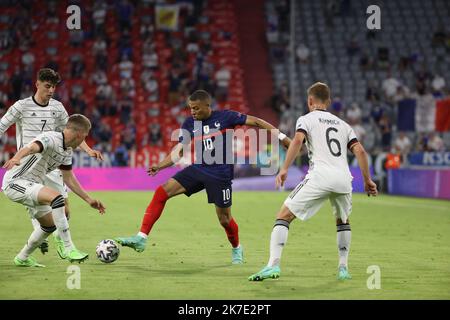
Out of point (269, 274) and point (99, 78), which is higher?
point (99, 78)

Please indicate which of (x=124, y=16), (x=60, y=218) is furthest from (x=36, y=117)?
(x=124, y=16)

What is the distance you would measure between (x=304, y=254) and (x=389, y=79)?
23.0 meters

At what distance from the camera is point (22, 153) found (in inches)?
344

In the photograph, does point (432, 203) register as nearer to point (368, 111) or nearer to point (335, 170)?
point (368, 111)

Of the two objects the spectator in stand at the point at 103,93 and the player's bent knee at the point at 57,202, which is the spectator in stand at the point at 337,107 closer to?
the spectator in stand at the point at 103,93

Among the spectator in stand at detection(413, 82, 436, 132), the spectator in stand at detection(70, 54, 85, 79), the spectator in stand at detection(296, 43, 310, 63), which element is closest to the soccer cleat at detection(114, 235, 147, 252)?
the spectator in stand at detection(413, 82, 436, 132)

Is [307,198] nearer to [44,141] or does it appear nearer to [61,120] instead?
[44,141]

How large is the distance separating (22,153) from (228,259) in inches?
120

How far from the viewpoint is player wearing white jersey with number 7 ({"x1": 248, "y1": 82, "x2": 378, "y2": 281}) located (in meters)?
8.60

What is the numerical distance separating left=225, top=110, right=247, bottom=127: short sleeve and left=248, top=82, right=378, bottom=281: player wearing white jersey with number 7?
4.91ft

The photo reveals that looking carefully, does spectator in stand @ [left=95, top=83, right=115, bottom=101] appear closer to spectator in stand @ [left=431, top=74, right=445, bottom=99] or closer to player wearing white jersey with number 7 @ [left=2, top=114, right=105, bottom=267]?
spectator in stand @ [left=431, top=74, right=445, bottom=99]

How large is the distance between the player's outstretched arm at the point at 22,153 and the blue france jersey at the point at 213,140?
6.34 feet

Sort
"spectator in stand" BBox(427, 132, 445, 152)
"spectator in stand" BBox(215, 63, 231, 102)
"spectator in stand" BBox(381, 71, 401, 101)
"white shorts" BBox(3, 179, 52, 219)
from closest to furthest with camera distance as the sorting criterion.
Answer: "white shorts" BBox(3, 179, 52, 219)
"spectator in stand" BBox(427, 132, 445, 152)
"spectator in stand" BBox(381, 71, 401, 101)
"spectator in stand" BBox(215, 63, 231, 102)
